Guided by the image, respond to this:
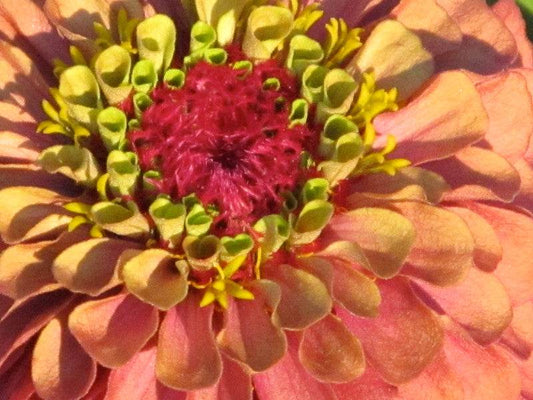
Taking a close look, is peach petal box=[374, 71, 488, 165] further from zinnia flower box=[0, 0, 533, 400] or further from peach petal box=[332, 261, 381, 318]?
peach petal box=[332, 261, 381, 318]

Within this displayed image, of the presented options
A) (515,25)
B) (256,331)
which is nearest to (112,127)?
(256,331)

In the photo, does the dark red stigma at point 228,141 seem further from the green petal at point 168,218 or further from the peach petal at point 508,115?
the peach petal at point 508,115

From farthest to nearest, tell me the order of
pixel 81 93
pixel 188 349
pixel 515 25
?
pixel 515 25
pixel 81 93
pixel 188 349

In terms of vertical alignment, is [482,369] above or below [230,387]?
below

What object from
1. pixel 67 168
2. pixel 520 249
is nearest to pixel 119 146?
pixel 67 168

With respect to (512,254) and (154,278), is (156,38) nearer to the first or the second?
(154,278)

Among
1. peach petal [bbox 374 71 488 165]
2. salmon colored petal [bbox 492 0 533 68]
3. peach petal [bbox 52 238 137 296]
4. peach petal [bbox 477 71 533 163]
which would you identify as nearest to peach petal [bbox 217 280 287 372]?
peach petal [bbox 52 238 137 296]

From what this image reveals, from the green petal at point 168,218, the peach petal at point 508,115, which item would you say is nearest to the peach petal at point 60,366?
the green petal at point 168,218
